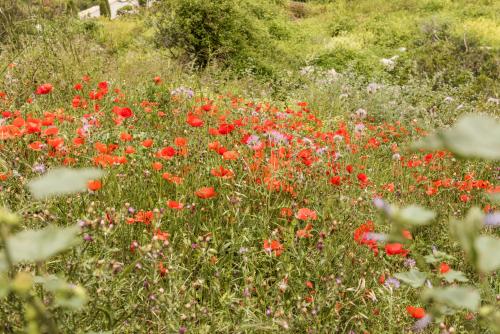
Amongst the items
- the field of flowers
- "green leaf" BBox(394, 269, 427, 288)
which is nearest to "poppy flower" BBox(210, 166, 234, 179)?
the field of flowers

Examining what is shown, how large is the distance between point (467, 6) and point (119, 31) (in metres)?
11.0

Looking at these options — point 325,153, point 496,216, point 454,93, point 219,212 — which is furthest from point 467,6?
point 496,216

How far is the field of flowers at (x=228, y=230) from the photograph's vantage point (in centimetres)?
66

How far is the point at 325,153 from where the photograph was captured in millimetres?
3039

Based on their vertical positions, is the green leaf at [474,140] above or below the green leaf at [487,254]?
above

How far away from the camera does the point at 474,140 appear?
16.6 inches

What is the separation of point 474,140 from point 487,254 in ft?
0.72

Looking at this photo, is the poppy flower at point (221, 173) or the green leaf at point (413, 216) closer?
the green leaf at point (413, 216)

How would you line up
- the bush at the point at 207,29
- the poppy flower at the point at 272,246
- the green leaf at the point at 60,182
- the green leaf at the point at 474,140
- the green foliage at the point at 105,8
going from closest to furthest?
the green leaf at the point at 474,140 < the green leaf at the point at 60,182 < the poppy flower at the point at 272,246 < the bush at the point at 207,29 < the green foliage at the point at 105,8

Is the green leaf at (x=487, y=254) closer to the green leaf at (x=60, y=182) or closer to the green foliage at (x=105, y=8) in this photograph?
the green leaf at (x=60, y=182)

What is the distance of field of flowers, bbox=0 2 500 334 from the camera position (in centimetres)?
66

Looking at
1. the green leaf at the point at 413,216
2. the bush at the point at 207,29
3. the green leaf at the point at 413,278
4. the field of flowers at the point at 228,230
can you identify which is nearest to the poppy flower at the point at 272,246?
the field of flowers at the point at 228,230

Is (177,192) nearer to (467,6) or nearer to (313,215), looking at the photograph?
(313,215)

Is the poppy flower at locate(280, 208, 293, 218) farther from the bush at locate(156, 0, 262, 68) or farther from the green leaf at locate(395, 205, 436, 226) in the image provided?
the bush at locate(156, 0, 262, 68)
